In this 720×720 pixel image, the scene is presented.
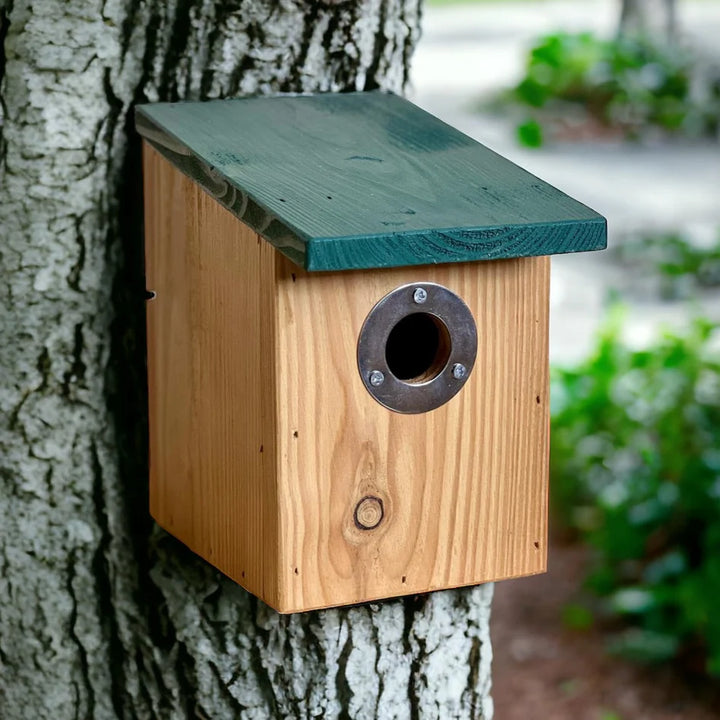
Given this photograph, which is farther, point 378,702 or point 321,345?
point 378,702

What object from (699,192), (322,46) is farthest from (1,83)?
(699,192)

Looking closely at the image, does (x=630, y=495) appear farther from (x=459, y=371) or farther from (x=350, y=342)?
(x=350, y=342)

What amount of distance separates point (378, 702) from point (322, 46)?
1.01m

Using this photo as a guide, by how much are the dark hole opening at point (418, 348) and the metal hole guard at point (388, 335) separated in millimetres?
12

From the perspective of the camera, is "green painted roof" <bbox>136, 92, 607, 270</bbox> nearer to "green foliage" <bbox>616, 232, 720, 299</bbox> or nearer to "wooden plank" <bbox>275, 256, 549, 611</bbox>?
"wooden plank" <bbox>275, 256, 549, 611</bbox>

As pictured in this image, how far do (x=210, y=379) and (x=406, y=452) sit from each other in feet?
0.99

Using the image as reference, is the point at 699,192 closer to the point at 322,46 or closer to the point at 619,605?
the point at 619,605

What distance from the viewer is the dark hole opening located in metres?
1.81

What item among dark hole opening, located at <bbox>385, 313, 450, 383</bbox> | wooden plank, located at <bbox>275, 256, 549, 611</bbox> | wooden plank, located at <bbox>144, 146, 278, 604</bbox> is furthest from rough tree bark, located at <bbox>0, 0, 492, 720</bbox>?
dark hole opening, located at <bbox>385, 313, 450, 383</bbox>

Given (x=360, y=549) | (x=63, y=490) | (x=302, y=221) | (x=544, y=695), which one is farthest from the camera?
(x=544, y=695)

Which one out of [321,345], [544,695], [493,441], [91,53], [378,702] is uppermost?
[91,53]

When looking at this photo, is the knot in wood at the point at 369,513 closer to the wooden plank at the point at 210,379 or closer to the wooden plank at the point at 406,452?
the wooden plank at the point at 406,452

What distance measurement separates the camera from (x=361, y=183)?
5.87 ft

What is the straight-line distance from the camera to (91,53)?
2.00 m
